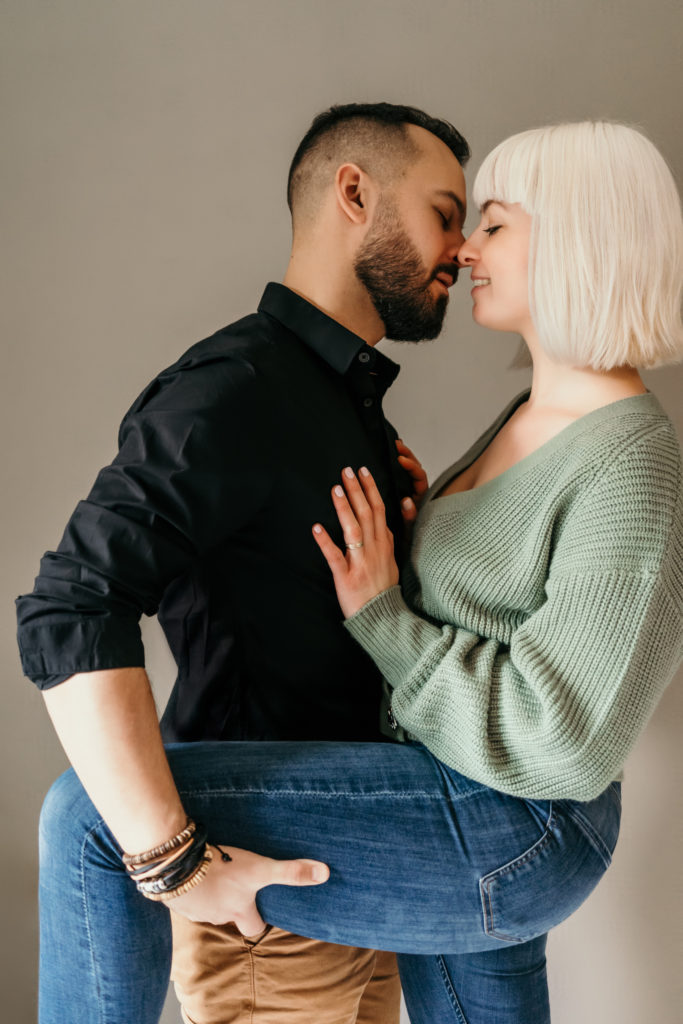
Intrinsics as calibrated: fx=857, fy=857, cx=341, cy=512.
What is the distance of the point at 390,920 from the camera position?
41.7 inches

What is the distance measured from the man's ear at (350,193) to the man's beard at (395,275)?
0.07 feet

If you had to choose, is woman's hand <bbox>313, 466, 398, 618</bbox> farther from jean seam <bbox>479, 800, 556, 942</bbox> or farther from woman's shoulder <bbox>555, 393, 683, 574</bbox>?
jean seam <bbox>479, 800, 556, 942</bbox>

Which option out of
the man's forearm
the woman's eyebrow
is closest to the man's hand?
the woman's eyebrow

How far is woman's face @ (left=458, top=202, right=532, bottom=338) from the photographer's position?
1273mm

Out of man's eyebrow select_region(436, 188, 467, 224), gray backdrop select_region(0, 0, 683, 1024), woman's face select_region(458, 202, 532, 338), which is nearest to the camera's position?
woman's face select_region(458, 202, 532, 338)

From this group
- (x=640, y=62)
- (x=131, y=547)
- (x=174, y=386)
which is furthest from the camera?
(x=640, y=62)

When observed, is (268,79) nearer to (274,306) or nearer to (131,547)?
(274,306)

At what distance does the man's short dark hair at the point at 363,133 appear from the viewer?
1373 mm

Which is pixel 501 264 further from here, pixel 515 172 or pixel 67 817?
pixel 67 817

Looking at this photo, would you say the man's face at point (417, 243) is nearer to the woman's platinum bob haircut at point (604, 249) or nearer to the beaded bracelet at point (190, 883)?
the woman's platinum bob haircut at point (604, 249)

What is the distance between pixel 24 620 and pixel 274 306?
1.97ft

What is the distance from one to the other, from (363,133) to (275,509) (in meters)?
0.66

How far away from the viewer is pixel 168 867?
95cm

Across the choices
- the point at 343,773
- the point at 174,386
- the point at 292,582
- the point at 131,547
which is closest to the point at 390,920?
the point at 343,773
